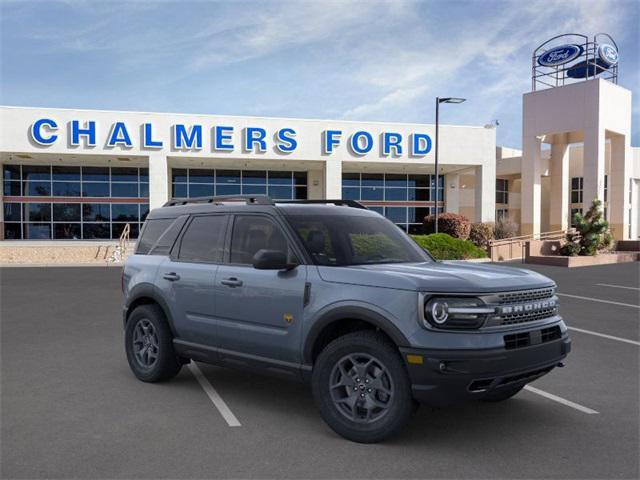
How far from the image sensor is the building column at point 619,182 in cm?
3666

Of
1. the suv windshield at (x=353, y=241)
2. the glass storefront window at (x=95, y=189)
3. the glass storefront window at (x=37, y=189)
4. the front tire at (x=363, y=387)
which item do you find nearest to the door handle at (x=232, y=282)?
the suv windshield at (x=353, y=241)

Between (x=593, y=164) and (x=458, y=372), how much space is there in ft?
113

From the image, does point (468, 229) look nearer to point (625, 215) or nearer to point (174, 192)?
point (625, 215)

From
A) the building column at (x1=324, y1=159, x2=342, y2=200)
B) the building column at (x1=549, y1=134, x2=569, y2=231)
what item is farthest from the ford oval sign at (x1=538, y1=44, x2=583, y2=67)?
the building column at (x1=324, y1=159, x2=342, y2=200)

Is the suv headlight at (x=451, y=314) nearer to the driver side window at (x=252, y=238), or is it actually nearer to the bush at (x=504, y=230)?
the driver side window at (x=252, y=238)

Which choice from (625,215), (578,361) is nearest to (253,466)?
(578,361)

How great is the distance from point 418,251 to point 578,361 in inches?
118

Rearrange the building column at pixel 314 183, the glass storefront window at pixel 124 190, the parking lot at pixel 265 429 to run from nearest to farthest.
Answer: the parking lot at pixel 265 429
the glass storefront window at pixel 124 190
the building column at pixel 314 183

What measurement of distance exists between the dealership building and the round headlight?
27.9 metres

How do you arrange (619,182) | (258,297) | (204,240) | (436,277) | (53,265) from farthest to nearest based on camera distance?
1. (619,182)
2. (53,265)
3. (204,240)
4. (258,297)
5. (436,277)

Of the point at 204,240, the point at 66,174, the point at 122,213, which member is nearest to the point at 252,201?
the point at 204,240

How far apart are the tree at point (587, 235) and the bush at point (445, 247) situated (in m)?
4.19

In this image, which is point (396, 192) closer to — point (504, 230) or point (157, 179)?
point (504, 230)

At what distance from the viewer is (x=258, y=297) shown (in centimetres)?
521
